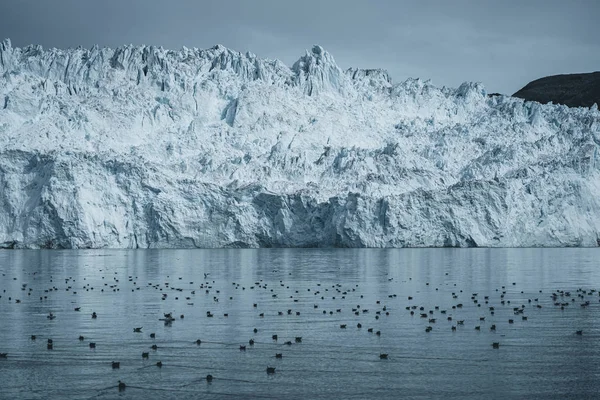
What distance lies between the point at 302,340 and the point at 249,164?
281 feet

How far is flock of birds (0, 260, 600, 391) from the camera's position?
23.7 metres

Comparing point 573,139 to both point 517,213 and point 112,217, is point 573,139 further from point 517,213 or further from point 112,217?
point 112,217

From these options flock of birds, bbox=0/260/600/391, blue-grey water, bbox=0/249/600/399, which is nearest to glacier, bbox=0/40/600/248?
flock of birds, bbox=0/260/600/391

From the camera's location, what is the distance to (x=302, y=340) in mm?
22328

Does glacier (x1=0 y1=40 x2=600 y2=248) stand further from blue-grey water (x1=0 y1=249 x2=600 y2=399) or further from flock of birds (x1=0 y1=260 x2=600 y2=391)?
blue-grey water (x1=0 y1=249 x2=600 y2=399)

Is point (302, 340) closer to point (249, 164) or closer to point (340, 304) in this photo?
point (340, 304)

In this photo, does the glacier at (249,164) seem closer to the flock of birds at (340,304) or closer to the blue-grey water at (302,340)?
the flock of birds at (340,304)

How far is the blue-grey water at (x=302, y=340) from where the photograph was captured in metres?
16.5

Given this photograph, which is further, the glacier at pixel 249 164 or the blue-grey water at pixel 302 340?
the glacier at pixel 249 164

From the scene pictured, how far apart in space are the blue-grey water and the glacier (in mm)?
54112

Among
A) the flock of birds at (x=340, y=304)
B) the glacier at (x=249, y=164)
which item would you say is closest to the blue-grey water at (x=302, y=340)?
the flock of birds at (x=340, y=304)

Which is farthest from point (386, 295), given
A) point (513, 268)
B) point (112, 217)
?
point (112, 217)

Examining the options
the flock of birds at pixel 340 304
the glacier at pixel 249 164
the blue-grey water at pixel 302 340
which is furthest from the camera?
the glacier at pixel 249 164

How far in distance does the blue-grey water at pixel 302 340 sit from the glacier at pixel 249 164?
54.1 meters
